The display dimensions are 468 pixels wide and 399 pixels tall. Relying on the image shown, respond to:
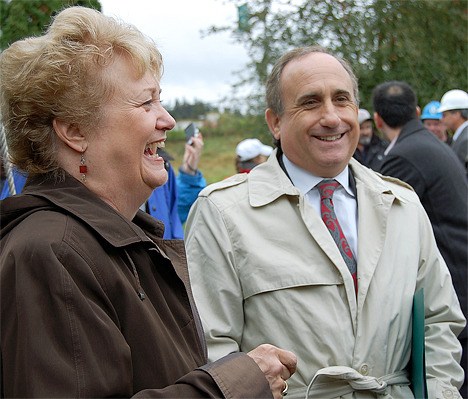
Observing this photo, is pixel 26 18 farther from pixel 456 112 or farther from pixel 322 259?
pixel 456 112

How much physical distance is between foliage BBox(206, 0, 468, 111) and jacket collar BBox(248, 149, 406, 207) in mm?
7745

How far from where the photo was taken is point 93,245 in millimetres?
1596

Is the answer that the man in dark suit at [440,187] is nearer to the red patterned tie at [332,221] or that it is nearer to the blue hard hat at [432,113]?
the red patterned tie at [332,221]

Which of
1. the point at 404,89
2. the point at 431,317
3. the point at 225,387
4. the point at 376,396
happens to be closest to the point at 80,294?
the point at 225,387

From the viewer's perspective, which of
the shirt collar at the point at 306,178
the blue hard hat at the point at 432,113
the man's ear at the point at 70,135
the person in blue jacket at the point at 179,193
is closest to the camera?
the man's ear at the point at 70,135

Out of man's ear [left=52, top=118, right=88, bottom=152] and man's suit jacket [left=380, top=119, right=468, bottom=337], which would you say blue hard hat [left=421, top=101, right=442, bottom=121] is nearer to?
man's suit jacket [left=380, top=119, right=468, bottom=337]

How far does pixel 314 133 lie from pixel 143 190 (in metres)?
1.06

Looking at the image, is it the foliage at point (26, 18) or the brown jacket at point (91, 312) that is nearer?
the brown jacket at point (91, 312)

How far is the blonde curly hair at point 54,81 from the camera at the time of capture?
172cm

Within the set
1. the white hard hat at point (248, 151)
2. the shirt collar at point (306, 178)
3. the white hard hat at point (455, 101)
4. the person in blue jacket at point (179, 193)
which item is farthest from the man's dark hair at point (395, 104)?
the white hard hat at point (455, 101)

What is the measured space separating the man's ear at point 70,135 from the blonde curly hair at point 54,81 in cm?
1

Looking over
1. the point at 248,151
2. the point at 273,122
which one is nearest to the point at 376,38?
the point at 248,151

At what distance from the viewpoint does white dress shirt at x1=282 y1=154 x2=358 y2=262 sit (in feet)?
8.79

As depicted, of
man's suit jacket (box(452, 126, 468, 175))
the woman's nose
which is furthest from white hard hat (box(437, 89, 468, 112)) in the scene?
the woman's nose
